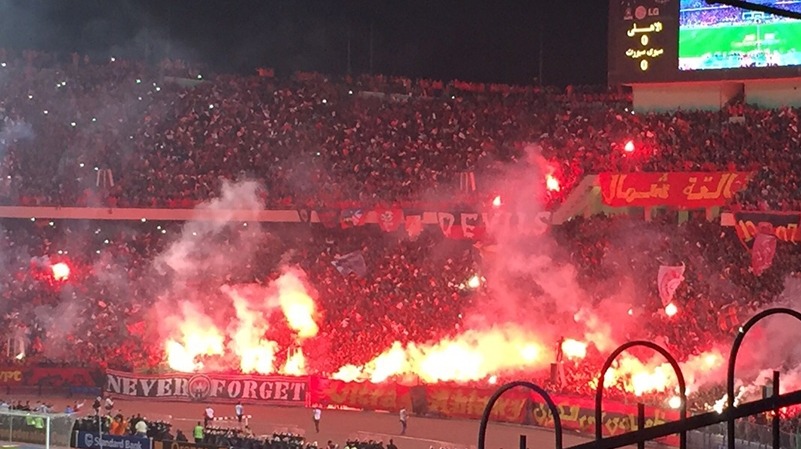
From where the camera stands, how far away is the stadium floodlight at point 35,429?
27.7 m

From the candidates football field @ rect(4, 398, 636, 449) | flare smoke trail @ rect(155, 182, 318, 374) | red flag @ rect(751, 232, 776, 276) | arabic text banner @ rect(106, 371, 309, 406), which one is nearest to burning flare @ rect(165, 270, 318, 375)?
flare smoke trail @ rect(155, 182, 318, 374)

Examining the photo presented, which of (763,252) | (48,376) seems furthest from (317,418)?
(763,252)

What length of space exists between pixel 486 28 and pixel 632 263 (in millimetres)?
19250

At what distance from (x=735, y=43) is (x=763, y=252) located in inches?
282

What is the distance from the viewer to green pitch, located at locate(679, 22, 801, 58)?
31984 millimetres

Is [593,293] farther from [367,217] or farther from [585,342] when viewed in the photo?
[367,217]

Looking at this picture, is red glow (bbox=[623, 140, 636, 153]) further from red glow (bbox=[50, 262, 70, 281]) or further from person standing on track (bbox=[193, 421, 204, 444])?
red glow (bbox=[50, 262, 70, 281])

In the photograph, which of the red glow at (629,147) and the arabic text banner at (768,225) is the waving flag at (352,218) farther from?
the arabic text banner at (768,225)

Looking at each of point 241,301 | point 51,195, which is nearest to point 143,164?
point 51,195

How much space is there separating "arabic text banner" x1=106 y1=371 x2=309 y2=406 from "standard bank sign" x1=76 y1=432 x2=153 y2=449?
21.1 feet

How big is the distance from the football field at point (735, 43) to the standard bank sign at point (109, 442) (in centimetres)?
1875

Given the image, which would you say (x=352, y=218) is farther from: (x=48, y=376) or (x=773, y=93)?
(x=773, y=93)

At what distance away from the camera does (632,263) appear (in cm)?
3173

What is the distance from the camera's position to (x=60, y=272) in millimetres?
37781
